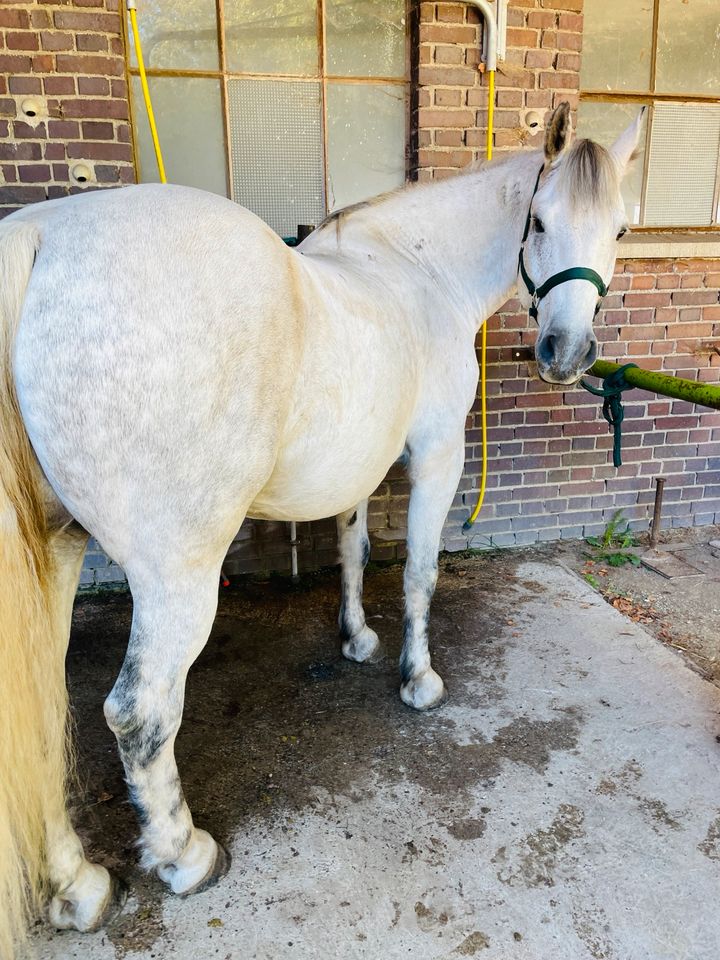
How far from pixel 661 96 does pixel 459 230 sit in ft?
7.10

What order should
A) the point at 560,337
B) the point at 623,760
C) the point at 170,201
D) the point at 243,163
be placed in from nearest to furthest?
1. the point at 170,201
2. the point at 560,337
3. the point at 623,760
4. the point at 243,163

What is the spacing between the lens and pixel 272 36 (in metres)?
3.10

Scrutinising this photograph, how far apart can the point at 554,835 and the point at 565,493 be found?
2340mm

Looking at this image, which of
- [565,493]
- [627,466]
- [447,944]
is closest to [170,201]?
[447,944]

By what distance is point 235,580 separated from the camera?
343 centimetres

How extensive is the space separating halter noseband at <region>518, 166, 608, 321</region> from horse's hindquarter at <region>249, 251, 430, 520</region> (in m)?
0.42

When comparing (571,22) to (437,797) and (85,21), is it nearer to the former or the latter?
(85,21)

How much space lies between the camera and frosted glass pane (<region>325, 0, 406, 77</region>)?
315cm

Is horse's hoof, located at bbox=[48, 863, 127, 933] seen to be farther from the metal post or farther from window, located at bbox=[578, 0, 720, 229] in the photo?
window, located at bbox=[578, 0, 720, 229]

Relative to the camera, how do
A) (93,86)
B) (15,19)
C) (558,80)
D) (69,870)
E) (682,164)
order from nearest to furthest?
(69,870) → (15,19) → (93,86) → (558,80) → (682,164)

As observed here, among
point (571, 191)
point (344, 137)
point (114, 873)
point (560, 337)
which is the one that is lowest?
point (114, 873)

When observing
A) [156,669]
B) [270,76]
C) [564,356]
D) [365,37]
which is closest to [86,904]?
[156,669]

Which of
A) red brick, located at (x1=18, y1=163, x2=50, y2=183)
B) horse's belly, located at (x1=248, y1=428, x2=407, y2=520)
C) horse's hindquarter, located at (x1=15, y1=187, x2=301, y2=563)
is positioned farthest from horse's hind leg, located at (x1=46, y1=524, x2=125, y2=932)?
red brick, located at (x1=18, y1=163, x2=50, y2=183)

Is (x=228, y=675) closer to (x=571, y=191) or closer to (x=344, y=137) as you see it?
(x=571, y=191)
